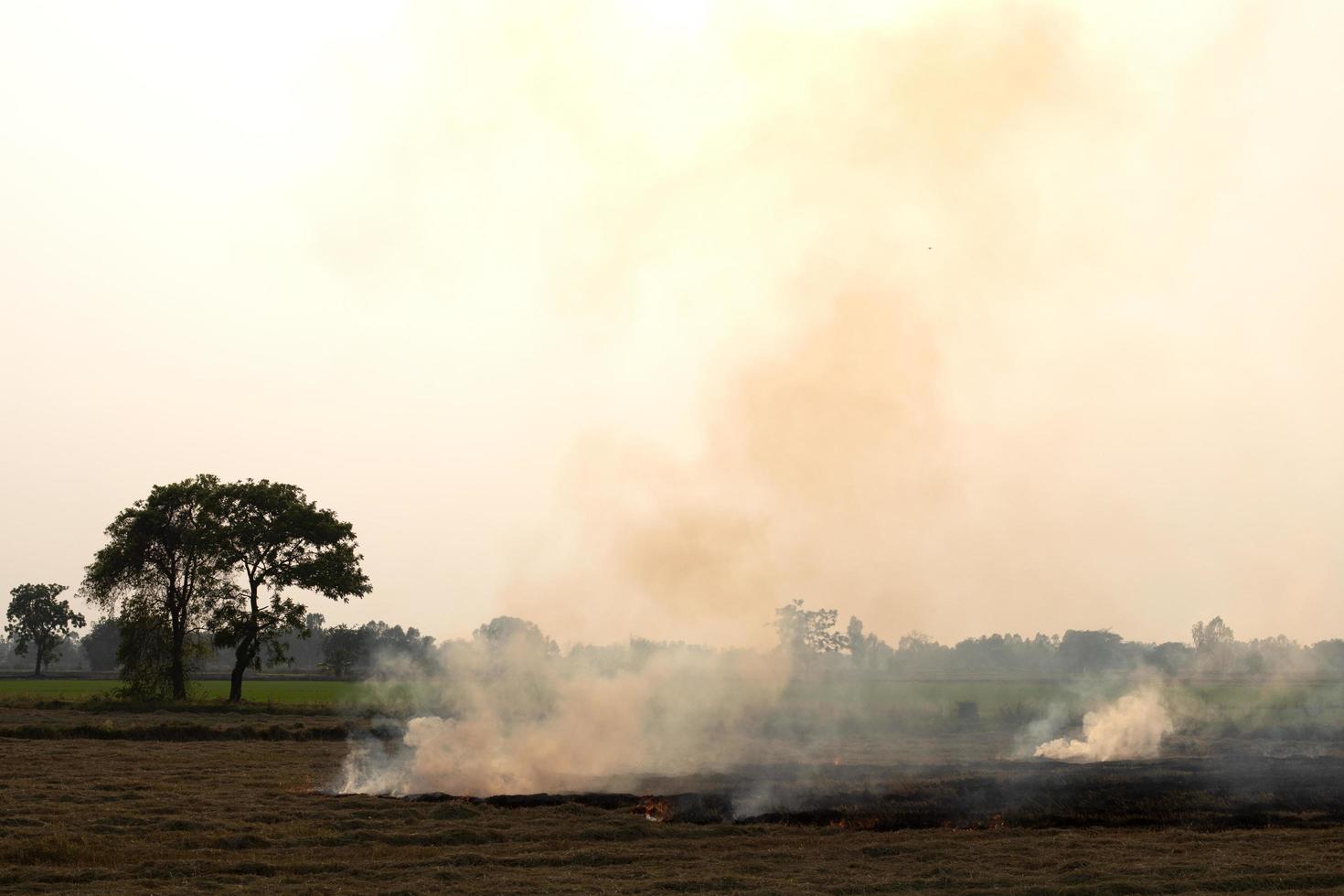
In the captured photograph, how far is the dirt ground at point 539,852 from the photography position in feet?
80.0

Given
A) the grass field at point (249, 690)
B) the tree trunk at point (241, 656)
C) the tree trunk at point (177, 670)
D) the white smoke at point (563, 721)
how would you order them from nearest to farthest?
the white smoke at point (563, 721) < the tree trunk at point (177, 670) < the tree trunk at point (241, 656) < the grass field at point (249, 690)

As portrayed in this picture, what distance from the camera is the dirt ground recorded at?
24.4 metres

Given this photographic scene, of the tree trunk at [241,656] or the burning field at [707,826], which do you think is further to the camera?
the tree trunk at [241,656]

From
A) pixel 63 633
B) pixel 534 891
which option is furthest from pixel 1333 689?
pixel 63 633

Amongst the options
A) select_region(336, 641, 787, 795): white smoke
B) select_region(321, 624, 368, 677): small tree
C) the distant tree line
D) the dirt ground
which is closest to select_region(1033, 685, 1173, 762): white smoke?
select_region(336, 641, 787, 795): white smoke

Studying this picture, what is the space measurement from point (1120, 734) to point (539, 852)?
112ft

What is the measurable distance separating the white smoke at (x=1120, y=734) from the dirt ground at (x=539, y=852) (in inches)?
710

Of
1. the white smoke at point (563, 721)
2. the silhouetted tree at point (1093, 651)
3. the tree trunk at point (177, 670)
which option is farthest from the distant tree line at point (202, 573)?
the silhouetted tree at point (1093, 651)

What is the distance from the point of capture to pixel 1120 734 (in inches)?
2052

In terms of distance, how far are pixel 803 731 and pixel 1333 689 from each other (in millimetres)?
50599

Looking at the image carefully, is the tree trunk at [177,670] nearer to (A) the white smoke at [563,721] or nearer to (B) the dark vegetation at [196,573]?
(B) the dark vegetation at [196,573]

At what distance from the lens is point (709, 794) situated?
34906 mm

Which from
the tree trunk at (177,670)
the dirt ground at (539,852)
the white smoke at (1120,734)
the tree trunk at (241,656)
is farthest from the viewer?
the tree trunk at (241,656)

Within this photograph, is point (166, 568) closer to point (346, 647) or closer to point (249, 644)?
point (249, 644)
